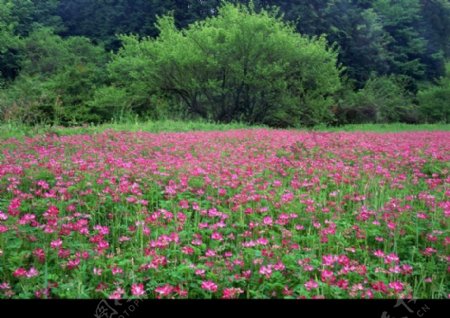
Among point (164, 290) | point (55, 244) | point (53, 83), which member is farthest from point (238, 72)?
point (164, 290)

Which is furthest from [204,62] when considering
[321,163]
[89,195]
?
[89,195]

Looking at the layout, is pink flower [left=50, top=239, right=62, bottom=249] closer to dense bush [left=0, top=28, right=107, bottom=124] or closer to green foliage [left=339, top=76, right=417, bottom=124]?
dense bush [left=0, top=28, right=107, bottom=124]

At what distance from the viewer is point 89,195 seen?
3881 mm

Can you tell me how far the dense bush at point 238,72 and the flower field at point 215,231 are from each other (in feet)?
41.9

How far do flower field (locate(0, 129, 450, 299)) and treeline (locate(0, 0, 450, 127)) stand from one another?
8.93m

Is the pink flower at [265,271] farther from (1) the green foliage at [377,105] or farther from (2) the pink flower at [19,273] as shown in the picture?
(1) the green foliage at [377,105]

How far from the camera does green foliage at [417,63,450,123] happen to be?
25870mm

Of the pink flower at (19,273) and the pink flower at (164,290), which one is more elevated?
the pink flower at (164,290)

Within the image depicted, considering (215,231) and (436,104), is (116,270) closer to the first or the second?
(215,231)

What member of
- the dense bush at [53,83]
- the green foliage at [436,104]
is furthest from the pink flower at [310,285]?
the green foliage at [436,104]

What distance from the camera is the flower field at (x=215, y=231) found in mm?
2408

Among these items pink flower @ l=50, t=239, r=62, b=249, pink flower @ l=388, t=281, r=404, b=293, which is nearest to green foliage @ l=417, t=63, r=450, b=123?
pink flower @ l=388, t=281, r=404, b=293

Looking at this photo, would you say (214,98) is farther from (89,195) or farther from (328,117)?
(89,195)
